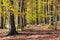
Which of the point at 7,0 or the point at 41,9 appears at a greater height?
the point at 7,0

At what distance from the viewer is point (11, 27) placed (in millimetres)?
17391

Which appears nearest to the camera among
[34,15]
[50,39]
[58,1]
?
[50,39]

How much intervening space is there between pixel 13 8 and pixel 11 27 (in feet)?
6.26

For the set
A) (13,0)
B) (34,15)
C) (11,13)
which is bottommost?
(34,15)

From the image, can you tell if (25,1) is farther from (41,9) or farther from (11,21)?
(41,9)

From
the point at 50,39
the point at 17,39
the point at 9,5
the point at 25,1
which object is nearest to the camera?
the point at 50,39

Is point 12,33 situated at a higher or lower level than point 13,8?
lower

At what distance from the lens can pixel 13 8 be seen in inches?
653

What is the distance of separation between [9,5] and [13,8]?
0.48 meters

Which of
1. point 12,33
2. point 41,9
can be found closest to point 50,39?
point 12,33

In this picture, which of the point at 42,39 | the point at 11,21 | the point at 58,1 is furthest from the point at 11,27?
the point at 58,1

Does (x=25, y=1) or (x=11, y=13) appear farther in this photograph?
(x=25, y=1)

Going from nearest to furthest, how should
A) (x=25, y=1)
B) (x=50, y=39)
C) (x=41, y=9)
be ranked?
(x=50, y=39)
(x=25, y=1)
(x=41, y=9)

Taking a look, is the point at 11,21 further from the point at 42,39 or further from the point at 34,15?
the point at 34,15
